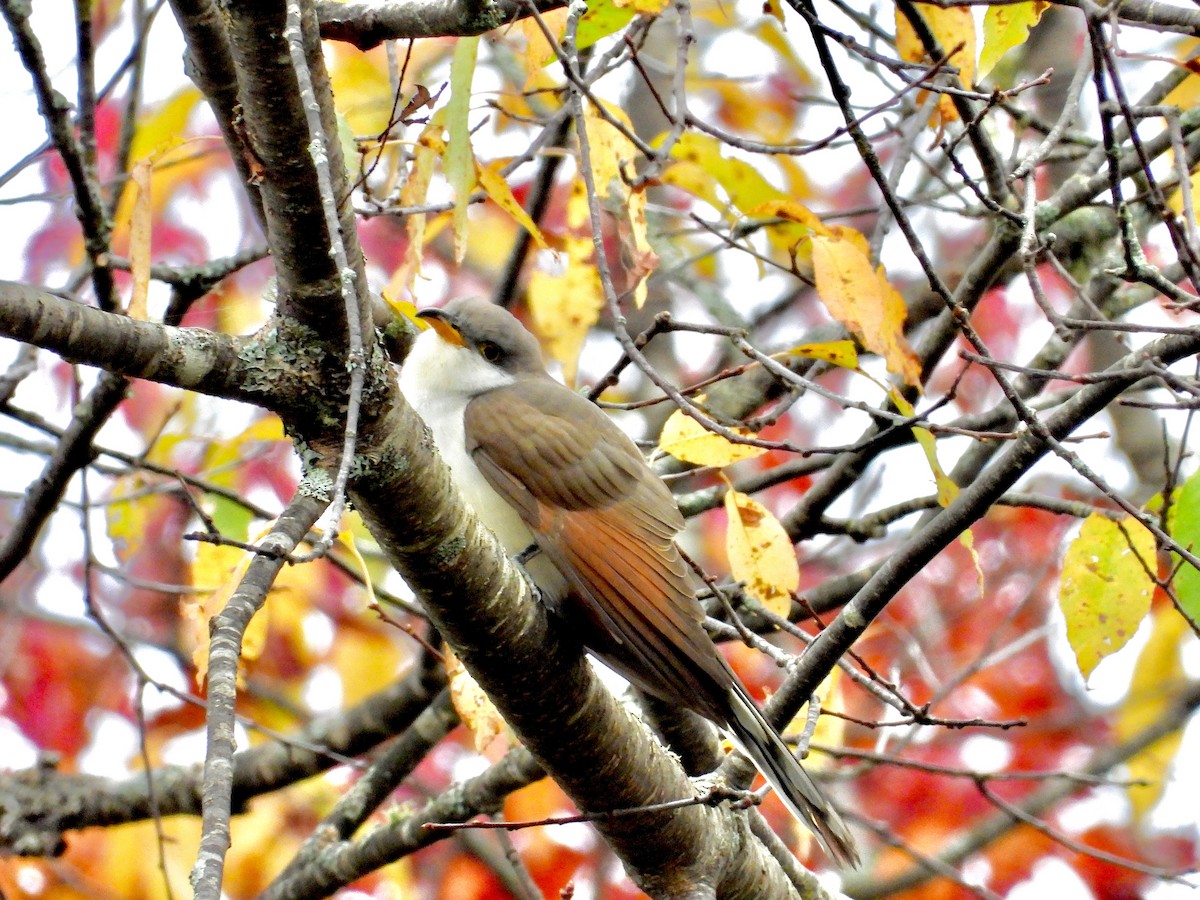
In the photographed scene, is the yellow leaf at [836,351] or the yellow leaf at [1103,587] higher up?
the yellow leaf at [836,351]

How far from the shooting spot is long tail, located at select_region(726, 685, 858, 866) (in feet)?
11.2

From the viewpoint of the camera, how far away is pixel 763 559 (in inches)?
150

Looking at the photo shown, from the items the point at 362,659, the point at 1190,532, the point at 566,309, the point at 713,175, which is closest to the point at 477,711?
the point at 566,309

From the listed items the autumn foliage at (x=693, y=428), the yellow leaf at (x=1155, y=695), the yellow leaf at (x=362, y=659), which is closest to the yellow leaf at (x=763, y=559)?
the autumn foliage at (x=693, y=428)

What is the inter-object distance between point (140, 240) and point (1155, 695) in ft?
23.0

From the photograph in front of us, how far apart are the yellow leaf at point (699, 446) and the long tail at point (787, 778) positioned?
2.28 ft

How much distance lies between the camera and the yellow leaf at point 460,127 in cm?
321

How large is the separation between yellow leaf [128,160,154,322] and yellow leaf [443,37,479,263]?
0.74 metres

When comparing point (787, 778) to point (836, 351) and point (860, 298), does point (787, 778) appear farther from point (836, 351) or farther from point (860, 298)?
point (860, 298)

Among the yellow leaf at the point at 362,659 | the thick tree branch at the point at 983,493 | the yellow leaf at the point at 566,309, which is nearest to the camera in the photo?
the thick tree branch at the point at 983,493

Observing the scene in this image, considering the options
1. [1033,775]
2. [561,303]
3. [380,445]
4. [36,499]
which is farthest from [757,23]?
[380,445]

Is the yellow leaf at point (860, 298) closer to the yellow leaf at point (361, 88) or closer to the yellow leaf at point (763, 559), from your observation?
the yellow leaf at point (763, 559)

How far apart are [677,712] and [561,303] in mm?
1553

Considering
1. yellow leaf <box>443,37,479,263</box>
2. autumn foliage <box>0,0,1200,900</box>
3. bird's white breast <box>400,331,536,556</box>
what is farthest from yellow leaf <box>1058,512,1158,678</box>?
yellow leaf <box>443,37,479,263</box>
